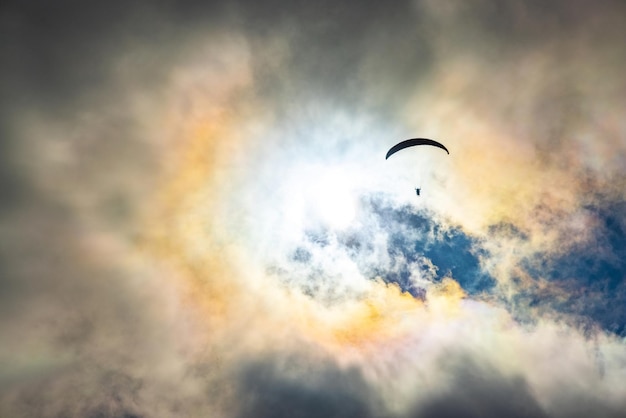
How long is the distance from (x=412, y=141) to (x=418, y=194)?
1125cm

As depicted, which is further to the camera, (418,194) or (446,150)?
(418,194)

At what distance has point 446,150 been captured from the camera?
59875mm

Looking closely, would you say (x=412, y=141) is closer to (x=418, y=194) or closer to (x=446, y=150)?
(x=446, y=150)

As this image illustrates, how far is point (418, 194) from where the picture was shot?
6500 cm

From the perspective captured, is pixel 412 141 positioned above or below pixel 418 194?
above

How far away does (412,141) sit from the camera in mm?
61750

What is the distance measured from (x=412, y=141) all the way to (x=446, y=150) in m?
6.68

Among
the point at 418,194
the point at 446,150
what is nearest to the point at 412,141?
the point at 446,150

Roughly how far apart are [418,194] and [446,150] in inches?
412
